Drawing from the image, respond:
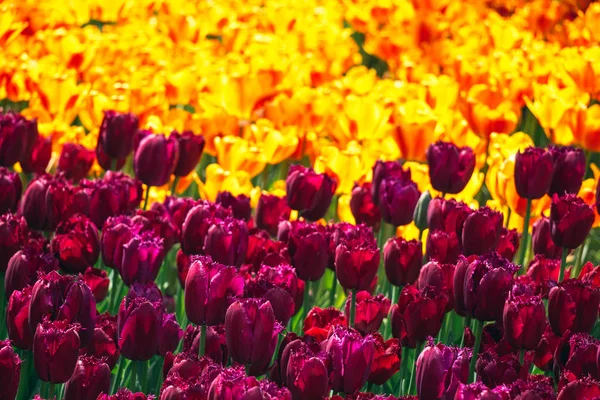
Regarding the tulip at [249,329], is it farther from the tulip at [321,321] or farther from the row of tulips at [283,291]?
the tulip at [321,321]

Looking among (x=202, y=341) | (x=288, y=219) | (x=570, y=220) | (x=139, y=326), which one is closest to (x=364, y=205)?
(x=288, y=219)

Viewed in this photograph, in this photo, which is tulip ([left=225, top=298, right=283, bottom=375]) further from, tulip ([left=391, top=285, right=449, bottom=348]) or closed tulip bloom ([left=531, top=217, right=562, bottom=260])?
closed tulip bloom ([left=531, top=217, right=562, bottom=260])

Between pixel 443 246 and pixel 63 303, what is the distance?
0.92m

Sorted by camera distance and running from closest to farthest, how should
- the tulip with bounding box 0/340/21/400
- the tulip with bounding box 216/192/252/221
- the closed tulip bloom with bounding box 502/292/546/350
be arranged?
the tulip with bounding box 0/340/21/400 → the closed tulip bloom with bounding box 502/292/546/350 → the tulip with bounding box 216/192/252/221

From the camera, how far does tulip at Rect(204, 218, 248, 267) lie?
222 cm

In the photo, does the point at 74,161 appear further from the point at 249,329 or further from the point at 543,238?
the point at 249,329

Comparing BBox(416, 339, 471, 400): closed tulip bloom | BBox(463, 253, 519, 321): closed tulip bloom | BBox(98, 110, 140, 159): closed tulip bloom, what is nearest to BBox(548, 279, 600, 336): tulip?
BBox(463, 253, 519, 321): closed tulip bloom

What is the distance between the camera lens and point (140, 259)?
2146 mm

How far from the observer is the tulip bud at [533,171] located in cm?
255

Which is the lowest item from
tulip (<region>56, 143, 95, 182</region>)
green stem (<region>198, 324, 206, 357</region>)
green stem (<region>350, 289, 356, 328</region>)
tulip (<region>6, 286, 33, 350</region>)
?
tulip (<region>56, 143, 95, 182</region>)

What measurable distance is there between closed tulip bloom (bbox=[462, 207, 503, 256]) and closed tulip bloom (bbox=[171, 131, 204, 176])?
95 centimetres

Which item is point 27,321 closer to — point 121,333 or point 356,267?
point 121,333

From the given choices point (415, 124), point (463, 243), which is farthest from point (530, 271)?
point (415, 124)

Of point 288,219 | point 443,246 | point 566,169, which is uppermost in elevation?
point 566,169
